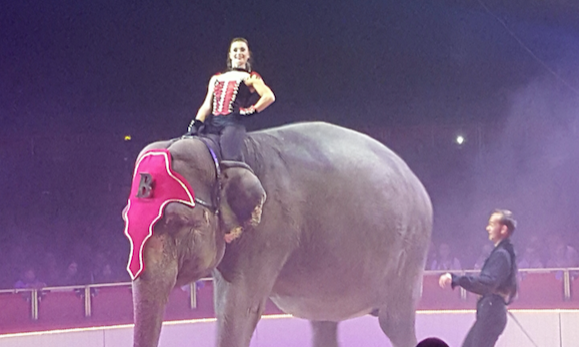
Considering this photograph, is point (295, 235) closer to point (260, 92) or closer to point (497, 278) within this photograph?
point (260, 92)

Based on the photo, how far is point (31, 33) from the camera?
7.02 metres

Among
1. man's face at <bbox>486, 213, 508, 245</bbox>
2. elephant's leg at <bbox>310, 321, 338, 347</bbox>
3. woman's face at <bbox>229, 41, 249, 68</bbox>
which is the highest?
woman's face at <bbox>229, 41, 249, 68</bbox>

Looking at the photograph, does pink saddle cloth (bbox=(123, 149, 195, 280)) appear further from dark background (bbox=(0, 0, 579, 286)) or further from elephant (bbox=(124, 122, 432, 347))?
dark background (bbox=(0, 0, 579, 286))

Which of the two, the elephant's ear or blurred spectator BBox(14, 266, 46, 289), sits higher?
the elephant's ear

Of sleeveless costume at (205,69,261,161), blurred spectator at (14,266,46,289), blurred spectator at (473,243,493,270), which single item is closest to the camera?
Result: sleeveless costume at (205,69,261,161)

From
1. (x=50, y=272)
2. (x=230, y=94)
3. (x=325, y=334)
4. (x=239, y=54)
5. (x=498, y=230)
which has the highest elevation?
(x=239, y=54)

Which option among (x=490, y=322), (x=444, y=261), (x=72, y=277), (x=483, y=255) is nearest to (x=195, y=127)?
(x=490, y=322)

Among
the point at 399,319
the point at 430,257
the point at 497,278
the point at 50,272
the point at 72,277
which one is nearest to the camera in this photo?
the point at 497,278

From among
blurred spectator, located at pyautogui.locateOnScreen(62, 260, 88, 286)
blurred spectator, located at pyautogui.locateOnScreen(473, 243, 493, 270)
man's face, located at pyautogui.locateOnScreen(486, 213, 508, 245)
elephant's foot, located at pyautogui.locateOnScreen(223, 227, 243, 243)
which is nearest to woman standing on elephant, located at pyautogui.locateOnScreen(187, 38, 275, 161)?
elephant's foot, located at pyautogui.locateOnScreen(223, 227, 243, 243)

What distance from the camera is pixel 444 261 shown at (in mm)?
7383

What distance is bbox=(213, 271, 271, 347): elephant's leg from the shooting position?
2768mm

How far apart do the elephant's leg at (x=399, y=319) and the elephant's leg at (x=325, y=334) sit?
0.46m

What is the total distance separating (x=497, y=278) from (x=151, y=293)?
1.65m

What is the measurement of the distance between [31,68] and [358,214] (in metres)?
5.05
